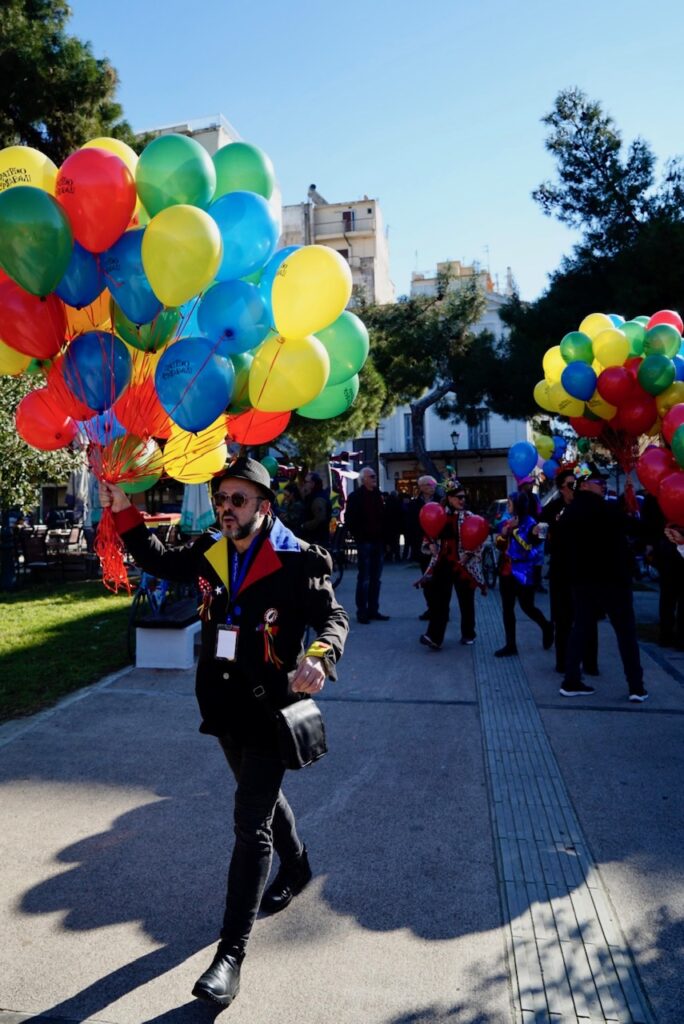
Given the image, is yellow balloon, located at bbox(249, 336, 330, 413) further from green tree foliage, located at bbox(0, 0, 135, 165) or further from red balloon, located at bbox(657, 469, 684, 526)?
green tree foliage, located at bbox(0, 0, 135, 165)

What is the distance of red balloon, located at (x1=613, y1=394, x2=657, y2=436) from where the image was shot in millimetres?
6824

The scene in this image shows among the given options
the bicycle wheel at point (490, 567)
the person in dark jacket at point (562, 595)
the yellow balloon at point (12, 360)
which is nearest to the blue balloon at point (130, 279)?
the yellow balloon at point (12, 360)

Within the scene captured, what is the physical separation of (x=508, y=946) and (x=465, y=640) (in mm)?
5426

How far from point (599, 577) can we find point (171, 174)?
4413mm

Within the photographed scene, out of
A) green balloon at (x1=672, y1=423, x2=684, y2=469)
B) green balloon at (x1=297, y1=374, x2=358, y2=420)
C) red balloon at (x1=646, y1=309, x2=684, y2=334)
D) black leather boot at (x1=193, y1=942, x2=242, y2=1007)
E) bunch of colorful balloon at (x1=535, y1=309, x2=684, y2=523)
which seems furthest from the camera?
red balloon at (x1=646, y1=309, x2=684, y2=334)

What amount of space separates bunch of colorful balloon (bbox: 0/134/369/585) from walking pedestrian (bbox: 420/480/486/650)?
4.57m

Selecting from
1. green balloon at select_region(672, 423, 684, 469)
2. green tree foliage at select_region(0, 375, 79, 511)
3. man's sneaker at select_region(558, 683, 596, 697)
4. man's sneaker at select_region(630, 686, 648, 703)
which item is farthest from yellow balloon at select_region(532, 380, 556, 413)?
green tree foliage at select_region(0, 375, 79, 511)

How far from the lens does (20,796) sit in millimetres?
4215

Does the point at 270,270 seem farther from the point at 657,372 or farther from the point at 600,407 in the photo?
the point at 600,407

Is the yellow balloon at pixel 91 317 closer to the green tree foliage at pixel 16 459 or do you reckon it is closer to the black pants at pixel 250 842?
the black pants at pixel 250 842

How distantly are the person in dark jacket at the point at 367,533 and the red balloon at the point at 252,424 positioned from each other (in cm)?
569

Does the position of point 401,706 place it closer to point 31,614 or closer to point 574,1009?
point 574,1009

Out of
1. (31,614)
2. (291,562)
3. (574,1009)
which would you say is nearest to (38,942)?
(291,562)

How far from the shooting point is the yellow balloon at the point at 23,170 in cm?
323
